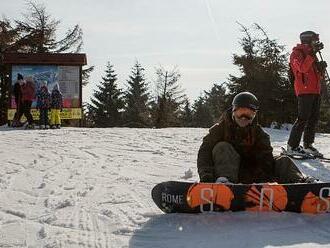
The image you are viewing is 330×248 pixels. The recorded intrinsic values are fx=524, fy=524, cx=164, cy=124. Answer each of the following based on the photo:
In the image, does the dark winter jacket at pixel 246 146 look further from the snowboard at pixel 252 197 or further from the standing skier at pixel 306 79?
the standing skier at pixel 306 79

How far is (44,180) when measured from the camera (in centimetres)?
666

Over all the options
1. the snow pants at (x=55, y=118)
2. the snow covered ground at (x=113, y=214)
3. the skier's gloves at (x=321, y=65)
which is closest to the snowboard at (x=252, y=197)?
the snow covered ground at (x=113, y=214)

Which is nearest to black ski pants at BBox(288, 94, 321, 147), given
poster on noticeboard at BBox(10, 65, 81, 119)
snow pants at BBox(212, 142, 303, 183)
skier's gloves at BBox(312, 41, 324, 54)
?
skier's gloves at BBox(312, 41, 324, 54)

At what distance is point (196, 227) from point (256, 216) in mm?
539

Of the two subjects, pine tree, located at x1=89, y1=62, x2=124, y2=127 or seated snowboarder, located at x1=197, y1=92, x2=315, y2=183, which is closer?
seated snowboarder, located at x1=197, y1=92, x2=315, y2=183

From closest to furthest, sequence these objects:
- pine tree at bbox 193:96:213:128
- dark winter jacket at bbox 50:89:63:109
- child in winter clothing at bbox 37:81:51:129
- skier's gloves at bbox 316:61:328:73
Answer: skier's gloves at bbox 316:61:328:73
child in winter clothing at bbox 37:81:51:129
dark winter jacket at bbox 50:89:63:109
pine tree at bbox 193:96:213:128

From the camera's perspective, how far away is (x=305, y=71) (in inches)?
329

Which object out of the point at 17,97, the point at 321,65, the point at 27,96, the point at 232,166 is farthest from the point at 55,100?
the point at 232,166

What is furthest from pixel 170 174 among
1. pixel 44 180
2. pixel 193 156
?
pixel 193 156

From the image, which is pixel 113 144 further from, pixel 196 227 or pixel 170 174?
pixel 196 227

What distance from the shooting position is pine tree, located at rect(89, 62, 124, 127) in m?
45.8

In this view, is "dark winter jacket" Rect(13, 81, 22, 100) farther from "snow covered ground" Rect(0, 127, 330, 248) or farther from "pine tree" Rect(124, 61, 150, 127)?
"pine tree" Rect(124, 61, 150, 127)

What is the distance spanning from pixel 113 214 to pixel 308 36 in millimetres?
5101

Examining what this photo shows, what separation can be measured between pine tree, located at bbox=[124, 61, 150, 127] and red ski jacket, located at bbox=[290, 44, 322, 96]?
33.7m
